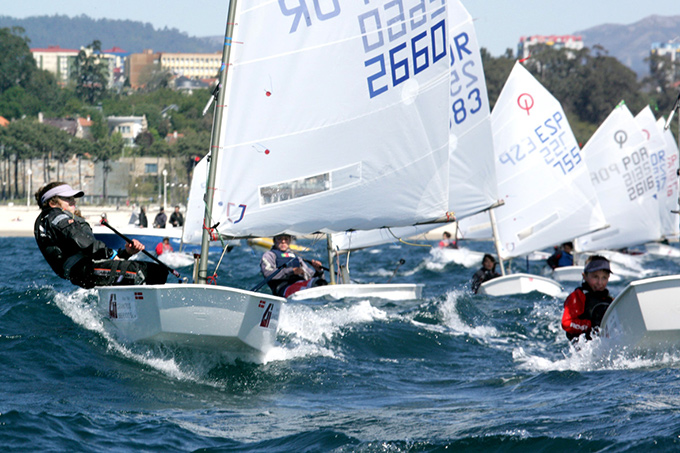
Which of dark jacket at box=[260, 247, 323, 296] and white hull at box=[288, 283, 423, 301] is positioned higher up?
dark jacket at box=[260, 247, 323, 296]

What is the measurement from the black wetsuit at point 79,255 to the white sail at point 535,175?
1008 cm

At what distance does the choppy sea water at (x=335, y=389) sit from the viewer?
5145 millimetres

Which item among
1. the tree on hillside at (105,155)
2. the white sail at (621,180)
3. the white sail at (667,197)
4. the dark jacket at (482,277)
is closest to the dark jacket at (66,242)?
the dark jacket at (482,277)

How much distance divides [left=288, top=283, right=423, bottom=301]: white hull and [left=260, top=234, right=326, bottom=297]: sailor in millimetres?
234

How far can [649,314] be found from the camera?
22.4 ft

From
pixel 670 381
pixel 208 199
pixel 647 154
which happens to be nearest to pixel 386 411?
pixel 670 381

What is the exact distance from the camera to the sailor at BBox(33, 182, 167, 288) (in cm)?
693

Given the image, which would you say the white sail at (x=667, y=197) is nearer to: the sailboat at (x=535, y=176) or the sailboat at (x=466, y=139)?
the sailboat at (x=535, y=176)

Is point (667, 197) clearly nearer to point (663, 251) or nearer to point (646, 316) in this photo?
point (663, 251)

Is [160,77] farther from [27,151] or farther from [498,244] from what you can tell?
[498,244]

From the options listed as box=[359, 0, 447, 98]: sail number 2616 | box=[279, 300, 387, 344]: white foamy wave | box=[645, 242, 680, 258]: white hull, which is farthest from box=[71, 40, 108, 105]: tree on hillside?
box=[359, 0, 447, 98]: sail number 2616

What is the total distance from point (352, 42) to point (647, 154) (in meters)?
15.5

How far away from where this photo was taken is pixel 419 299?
41.8 feet

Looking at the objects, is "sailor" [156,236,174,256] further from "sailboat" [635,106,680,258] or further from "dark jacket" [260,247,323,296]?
"sailboat" [635,106,680,258]
